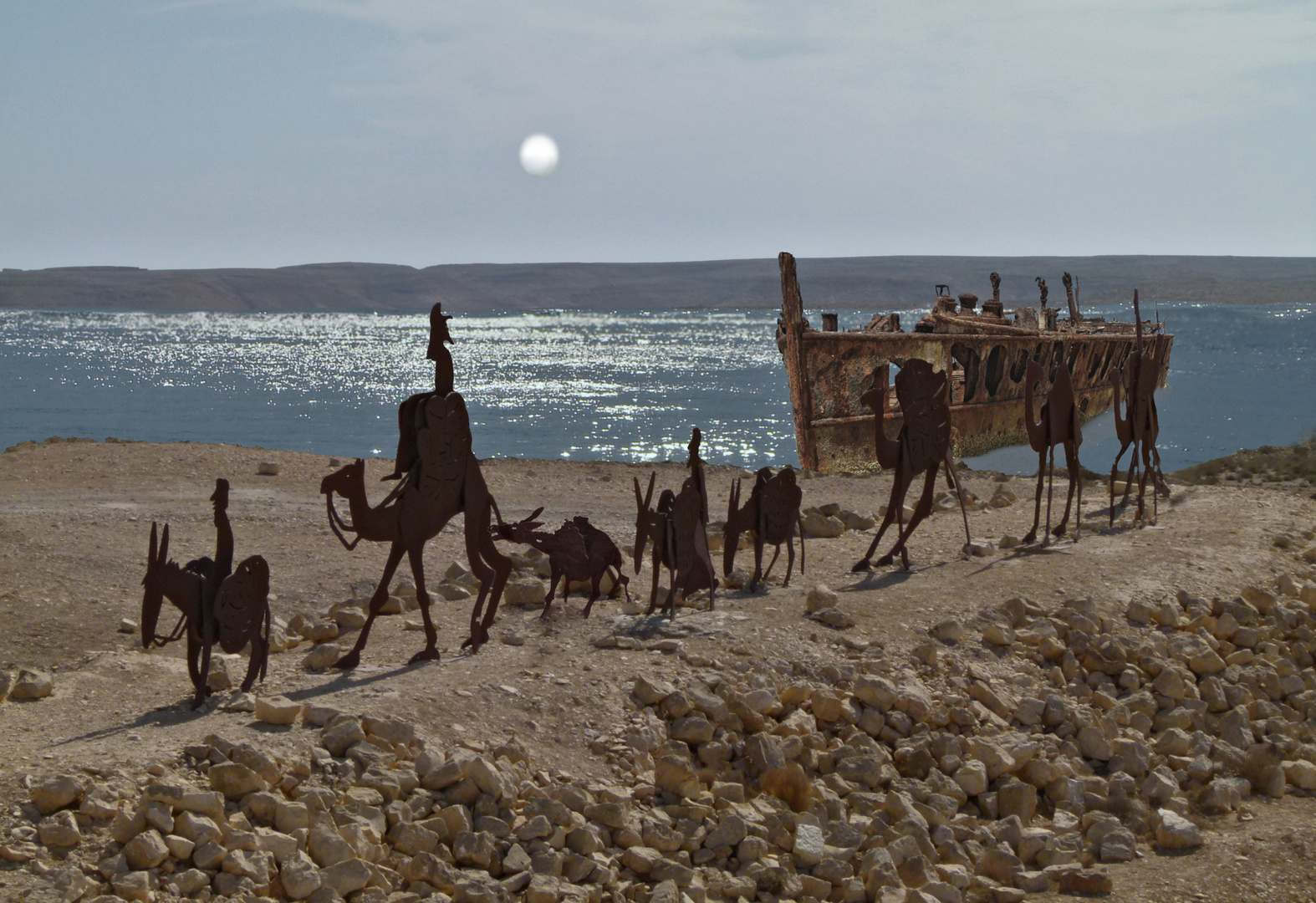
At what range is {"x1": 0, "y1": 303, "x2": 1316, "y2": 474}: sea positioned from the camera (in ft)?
109

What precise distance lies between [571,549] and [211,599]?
2.78 metres

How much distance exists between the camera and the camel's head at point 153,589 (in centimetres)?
660

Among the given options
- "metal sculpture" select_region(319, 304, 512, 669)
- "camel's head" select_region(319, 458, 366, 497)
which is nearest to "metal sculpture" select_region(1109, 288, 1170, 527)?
"metal sculpture" select_region(319, 304, 512, 669)

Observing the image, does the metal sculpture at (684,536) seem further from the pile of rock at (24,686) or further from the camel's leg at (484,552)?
the pile of rock at (24,686)

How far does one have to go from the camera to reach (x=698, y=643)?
7695 mm

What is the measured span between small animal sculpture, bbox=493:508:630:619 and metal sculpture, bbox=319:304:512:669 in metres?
0.78

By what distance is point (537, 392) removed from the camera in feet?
173

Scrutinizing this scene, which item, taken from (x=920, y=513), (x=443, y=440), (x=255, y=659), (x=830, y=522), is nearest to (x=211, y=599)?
(x=255, y=659)

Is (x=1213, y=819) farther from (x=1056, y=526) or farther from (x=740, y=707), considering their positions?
(x=1056, y=526)

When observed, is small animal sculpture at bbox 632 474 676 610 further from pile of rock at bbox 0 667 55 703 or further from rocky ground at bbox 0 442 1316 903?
pile of rock at bbox 0 667 55 703

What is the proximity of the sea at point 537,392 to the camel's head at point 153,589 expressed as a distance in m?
19.2

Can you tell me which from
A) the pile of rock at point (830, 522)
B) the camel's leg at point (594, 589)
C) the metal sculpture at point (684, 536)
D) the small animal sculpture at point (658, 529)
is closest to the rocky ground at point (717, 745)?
the camel's leg at point (594, 589)

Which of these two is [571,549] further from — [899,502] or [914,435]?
[914,435]

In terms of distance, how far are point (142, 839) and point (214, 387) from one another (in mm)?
55376
